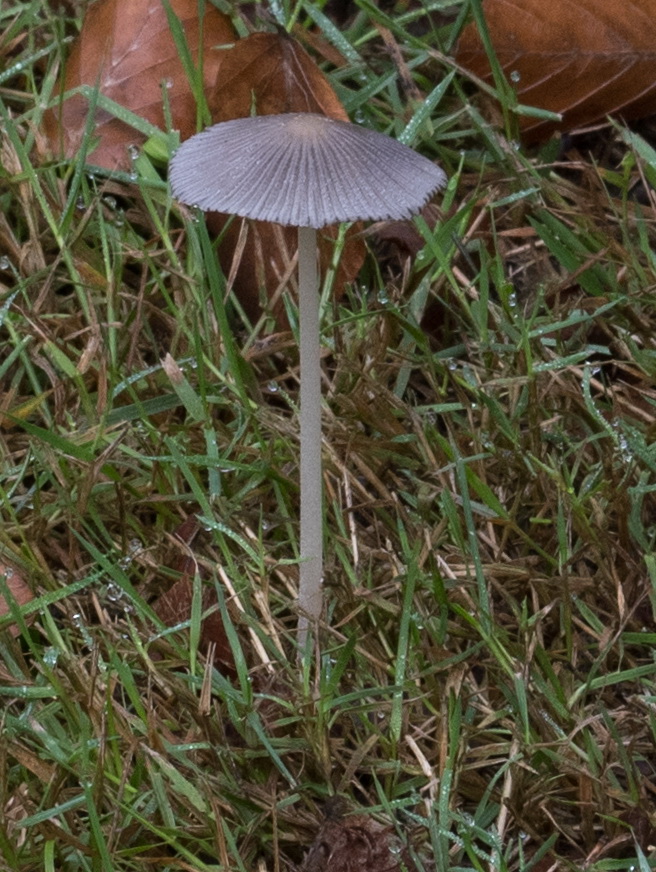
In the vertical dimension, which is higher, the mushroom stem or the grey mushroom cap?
the grey mushroom cap

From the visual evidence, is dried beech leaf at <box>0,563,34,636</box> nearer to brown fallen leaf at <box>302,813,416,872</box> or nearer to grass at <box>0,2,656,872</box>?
grass at <box>0,2,656,872</box>

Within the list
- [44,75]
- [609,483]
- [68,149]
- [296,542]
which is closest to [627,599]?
[609,483]

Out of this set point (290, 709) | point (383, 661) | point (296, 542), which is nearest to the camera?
point (290, 709)

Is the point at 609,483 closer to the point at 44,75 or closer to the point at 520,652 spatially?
the point at 520,652

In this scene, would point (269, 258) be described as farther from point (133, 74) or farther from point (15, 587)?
point (15, 587)

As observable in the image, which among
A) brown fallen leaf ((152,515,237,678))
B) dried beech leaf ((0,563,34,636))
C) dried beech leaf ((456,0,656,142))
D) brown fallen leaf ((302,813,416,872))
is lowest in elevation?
brown fallen leaf ((302,813,416,872))

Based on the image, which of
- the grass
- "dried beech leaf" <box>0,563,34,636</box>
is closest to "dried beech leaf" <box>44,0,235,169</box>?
the grass

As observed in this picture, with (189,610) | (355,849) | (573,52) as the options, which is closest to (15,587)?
(189,610)
